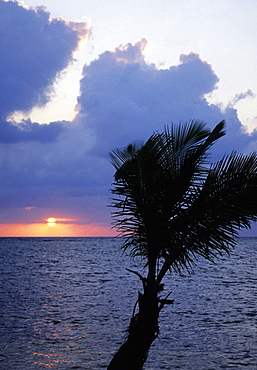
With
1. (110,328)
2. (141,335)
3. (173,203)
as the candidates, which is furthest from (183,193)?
(110,328)

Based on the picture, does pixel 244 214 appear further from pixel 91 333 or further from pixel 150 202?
pixel 91 333

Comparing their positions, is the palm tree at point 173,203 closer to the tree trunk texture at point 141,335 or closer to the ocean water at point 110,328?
the tree trunk texture at point 141,335

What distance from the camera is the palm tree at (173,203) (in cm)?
838

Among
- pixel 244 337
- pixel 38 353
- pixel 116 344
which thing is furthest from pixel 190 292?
pixel 38 353

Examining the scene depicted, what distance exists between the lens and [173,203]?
28.7 feet

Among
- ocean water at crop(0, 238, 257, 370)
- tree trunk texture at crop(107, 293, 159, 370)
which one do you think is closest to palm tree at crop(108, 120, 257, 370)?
tree trunk texture at crop(107, 293, 159, 370)

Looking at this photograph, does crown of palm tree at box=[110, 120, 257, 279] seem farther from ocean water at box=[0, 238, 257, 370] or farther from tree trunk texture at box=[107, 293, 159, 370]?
ocean water at box=[0, 238, 257, 370]

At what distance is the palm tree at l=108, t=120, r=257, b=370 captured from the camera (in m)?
8.38

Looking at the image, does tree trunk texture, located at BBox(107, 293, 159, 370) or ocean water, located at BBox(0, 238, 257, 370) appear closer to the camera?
tree trunk texture, located at BBox(107, 293, 159, 370)

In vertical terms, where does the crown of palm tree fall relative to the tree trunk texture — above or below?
above

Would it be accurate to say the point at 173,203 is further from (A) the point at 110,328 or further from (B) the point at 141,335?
(A) the point at 110,328

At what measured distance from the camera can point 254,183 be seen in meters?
8.43

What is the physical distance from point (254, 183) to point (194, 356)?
9091mm

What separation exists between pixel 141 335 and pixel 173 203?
8.39ft
